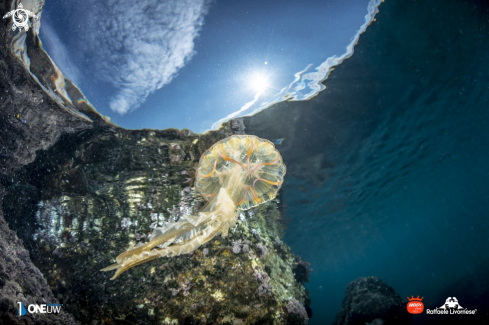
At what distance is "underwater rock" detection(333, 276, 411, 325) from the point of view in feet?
31.2

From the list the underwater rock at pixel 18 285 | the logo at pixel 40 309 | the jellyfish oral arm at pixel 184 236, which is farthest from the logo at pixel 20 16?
the logo at pixel 40 309

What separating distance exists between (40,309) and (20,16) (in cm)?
572

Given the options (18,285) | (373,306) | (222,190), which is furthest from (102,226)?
(373,306)

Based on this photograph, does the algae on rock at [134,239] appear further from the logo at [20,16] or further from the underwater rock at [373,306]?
the underwater rock at [373,306]

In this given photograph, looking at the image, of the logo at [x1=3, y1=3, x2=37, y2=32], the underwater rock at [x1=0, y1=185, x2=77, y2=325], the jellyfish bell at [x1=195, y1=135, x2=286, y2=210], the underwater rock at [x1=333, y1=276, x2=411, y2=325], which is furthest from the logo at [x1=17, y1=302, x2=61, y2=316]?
the underwater rock at [x1=333, y1=276, x2=411, y2=325]

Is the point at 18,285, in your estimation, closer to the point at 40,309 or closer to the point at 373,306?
the point at 40,309

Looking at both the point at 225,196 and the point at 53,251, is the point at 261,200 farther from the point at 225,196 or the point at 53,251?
the point at 53,251

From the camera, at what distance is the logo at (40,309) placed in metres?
4.09

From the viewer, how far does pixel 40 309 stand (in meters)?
4.52

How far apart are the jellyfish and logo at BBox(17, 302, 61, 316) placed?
2232 mm

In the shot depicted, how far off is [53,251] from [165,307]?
149 inches

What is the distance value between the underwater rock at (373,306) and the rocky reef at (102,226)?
677 centimetres

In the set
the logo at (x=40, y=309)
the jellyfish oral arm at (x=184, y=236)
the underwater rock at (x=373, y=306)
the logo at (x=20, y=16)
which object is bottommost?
the underwater rock at (x=373, y=306)

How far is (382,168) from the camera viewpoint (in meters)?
14.6
